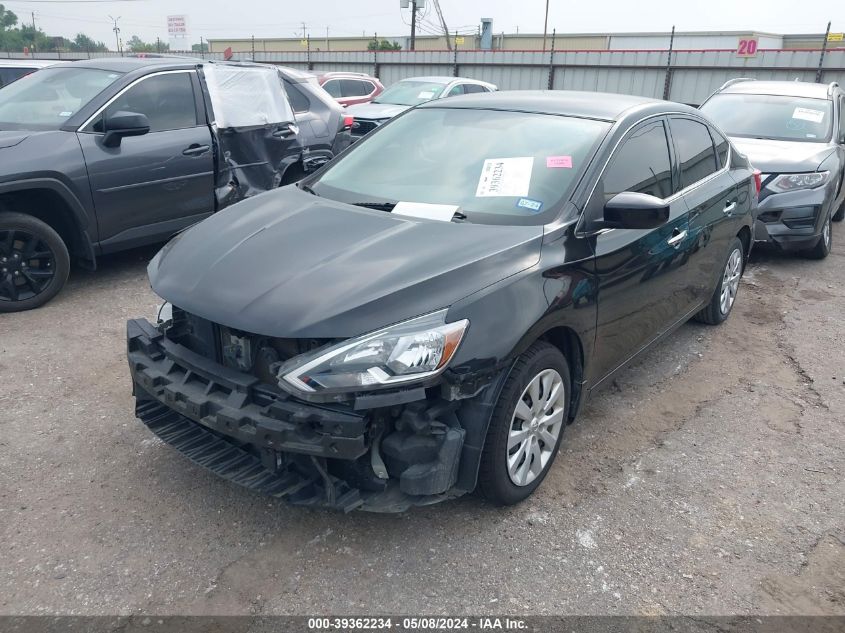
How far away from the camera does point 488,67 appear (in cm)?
2238

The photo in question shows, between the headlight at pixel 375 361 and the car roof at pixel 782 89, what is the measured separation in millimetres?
7614

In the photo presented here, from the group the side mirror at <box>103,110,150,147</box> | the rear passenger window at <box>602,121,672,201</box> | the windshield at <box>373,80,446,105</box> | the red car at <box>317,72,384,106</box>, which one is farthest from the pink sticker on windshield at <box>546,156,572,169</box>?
the red car at <box>317,72,384,106</box>

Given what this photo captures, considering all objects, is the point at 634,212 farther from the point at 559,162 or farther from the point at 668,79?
the point at 668,79

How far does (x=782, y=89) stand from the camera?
8.38 m

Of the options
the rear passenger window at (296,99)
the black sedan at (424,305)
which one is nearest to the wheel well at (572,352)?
the black sedan at (424,305)

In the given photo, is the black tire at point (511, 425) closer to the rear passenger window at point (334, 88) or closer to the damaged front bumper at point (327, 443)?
the damaged front bumper at point (327, 443)

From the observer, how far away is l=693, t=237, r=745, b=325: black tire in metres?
5.03

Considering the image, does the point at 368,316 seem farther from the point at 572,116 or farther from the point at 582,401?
Answer: the point at 572,116

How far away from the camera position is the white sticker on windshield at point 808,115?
25.4ft

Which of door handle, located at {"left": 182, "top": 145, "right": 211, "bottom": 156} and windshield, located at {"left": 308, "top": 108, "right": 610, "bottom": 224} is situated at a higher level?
windshield, located at {"left": 308, "top": 108, "right": 610, "bottom": 224}

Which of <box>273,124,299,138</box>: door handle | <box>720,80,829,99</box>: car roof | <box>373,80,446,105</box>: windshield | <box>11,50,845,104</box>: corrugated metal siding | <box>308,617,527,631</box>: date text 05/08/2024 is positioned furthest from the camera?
<box>11,50,845,104</box>: corrugated metal siding

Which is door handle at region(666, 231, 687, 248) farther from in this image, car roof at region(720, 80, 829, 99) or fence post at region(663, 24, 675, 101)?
fence post at region(663, 24, 675, 101)

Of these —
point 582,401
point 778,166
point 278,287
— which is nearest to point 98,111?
point 278,287

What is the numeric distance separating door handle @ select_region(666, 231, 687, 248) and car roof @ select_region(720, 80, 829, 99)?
5.49 metres
